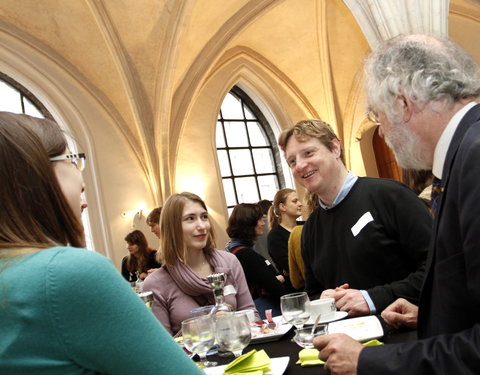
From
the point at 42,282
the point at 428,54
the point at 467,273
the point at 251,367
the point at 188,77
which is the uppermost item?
the point at 188,77

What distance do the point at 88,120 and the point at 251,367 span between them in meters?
10.8

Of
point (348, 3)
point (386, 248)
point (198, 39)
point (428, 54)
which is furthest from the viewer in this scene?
point (198, 39)

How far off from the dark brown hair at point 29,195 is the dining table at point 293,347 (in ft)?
2.79

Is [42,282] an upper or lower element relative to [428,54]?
lower

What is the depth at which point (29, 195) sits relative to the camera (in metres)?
1.15

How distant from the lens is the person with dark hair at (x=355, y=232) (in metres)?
2.29

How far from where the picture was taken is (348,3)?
27.6ft

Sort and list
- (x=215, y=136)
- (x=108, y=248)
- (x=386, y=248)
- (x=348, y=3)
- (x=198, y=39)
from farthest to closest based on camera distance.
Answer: (x=215, y=136) < (x=198, y=39) < (x=108, y=248) < (x=348, y=3) < (x=386, y=248)

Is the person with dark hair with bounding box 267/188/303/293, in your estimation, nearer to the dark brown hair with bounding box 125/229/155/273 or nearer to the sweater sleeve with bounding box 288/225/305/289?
the sweater sleeve with bounding box 288/225/305/289

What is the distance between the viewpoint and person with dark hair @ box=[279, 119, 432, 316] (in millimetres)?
2295

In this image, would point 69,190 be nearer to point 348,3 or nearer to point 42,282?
point 42,282

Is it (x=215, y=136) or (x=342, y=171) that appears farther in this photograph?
(x=215, y=136)

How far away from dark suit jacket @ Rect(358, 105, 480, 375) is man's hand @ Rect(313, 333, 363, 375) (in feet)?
0.10

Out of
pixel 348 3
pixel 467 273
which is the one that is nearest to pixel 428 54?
pixel 467 273
